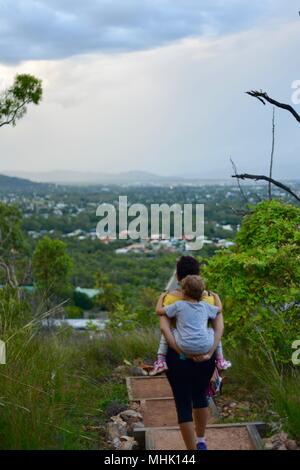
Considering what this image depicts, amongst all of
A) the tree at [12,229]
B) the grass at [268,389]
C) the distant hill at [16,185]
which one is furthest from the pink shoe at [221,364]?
the distant hill at [16,185]

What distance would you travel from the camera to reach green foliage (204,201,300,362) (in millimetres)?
5277

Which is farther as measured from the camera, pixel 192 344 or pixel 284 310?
pixel 284 310

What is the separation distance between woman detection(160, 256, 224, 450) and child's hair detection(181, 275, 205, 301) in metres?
0.07

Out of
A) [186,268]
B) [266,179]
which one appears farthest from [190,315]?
[266,179]

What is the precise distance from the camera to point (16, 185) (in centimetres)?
13425

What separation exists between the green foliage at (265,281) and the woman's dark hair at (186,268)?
1.46 m

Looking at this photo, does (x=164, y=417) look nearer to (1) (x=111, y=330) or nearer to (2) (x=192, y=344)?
(2) (x=192, y=344)

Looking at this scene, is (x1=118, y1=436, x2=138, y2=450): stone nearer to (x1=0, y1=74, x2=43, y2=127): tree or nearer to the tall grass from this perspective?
the tall grass

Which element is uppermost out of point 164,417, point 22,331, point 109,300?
point 22,331
